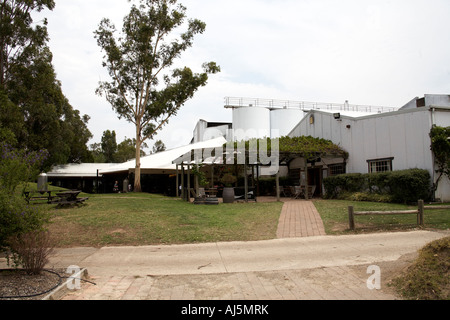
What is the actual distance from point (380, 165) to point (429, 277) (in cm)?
1393

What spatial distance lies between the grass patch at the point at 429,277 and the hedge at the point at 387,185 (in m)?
10.1

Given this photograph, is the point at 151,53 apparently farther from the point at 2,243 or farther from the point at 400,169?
the point at 2,243

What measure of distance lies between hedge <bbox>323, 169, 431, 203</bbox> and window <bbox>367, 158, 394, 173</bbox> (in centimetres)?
129

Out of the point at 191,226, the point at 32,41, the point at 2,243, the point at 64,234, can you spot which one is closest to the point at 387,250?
the point at 191,226

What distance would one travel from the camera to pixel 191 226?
948cm

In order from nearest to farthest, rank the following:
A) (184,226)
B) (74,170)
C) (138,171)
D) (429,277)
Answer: (429,277) < (184,226) < (138,171) < (74,170)

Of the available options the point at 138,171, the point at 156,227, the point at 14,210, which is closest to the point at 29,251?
the point at 14,210

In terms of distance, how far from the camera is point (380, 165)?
16938mm

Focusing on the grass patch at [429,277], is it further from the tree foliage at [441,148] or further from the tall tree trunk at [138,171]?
the tall tree trunk at [138,171]

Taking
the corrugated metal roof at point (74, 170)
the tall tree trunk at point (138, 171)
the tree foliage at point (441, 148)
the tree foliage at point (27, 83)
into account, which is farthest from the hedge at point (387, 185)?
the corrugated metal roof at point (74, 170)

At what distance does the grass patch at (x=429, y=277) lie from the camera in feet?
13.2

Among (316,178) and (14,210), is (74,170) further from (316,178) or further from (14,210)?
(14,210)

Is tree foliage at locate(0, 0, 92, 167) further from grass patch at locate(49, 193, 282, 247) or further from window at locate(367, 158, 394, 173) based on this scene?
window at locate(367, 158, 394, 173)
